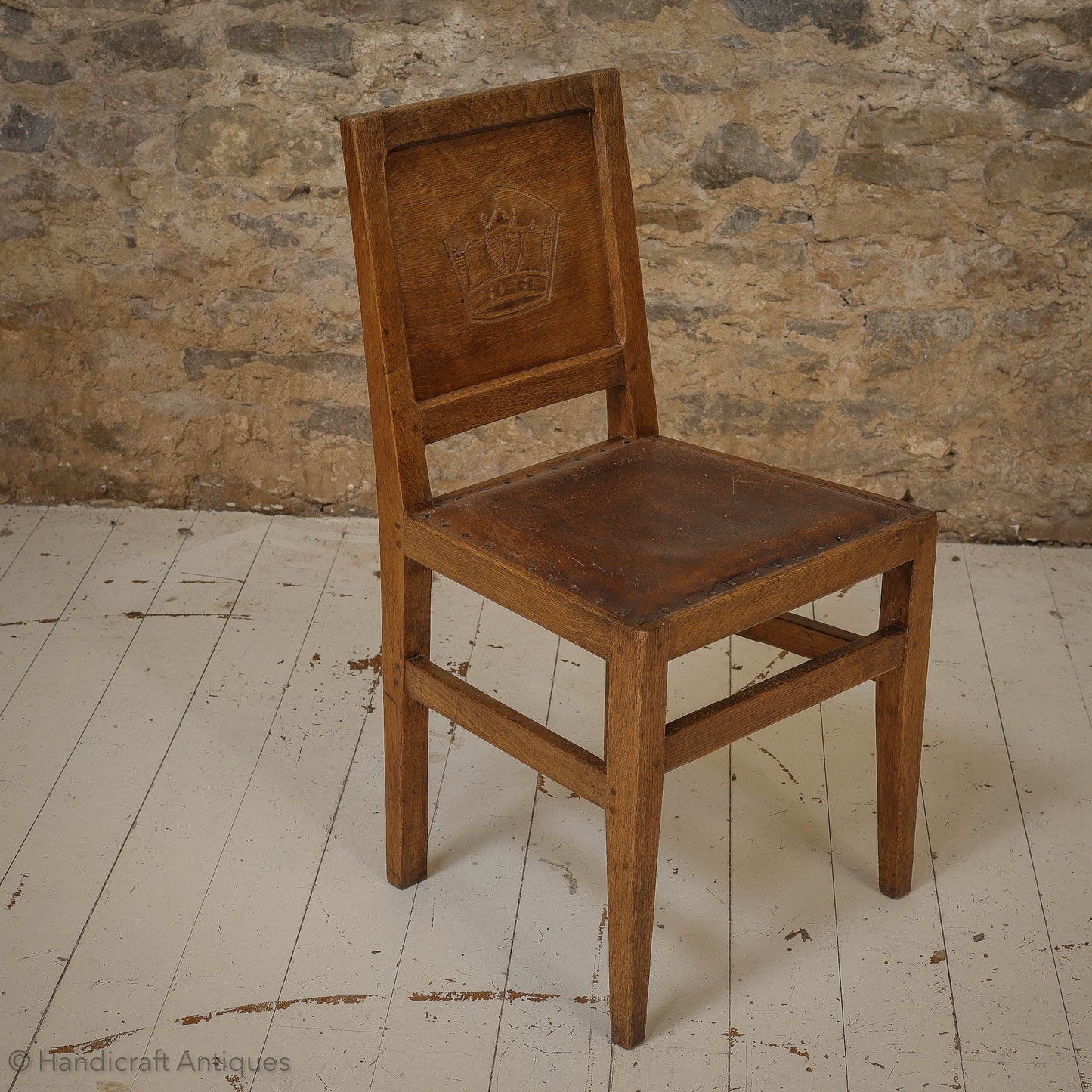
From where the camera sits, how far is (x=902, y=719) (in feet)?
5.65

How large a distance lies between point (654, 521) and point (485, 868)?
0.58 metres

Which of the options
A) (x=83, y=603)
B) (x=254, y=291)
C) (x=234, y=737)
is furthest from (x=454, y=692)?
(x=254, y=291)

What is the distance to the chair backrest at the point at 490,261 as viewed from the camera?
156 cm

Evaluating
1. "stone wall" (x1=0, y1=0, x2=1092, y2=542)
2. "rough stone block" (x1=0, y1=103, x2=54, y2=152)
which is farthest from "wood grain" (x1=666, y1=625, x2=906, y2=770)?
"rough stone block" (x1=0, y1=103, x2=54, y2=152)

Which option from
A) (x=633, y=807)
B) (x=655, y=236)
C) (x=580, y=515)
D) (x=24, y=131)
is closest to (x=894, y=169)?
(x=655, y=236)

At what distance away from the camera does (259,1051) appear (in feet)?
5.14

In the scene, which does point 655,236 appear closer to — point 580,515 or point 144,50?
point 144,50

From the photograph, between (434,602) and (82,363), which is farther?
(82,363)

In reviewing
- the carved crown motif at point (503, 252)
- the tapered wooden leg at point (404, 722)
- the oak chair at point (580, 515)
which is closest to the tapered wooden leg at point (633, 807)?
the oak chair at point (580, 515)

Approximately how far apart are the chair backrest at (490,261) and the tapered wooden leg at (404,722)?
0.10 meters

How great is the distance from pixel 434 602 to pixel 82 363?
34.9 inches

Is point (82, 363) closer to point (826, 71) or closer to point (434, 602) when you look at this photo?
point (434, 602)

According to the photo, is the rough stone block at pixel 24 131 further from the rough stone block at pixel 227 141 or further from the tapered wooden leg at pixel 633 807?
the tapered wooden leg at pixel 633 807

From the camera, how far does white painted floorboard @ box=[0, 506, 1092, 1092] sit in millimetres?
1581
